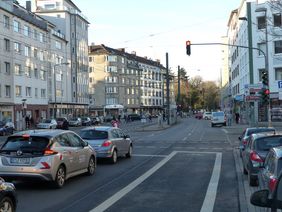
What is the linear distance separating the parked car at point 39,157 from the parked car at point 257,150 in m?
4.59

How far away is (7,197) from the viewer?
755 cm

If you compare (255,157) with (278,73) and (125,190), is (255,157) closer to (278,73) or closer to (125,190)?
(125,190)

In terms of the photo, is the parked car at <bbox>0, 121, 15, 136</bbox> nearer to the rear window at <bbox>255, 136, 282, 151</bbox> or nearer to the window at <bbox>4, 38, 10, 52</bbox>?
the window at <bbox>4, 38, 10, 52</bbox>

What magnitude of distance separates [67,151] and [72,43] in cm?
7947

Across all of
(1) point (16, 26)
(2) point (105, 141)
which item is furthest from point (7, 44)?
(2) point (105, 141)

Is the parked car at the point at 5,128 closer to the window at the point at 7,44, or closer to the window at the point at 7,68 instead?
the window at the point at 7,68

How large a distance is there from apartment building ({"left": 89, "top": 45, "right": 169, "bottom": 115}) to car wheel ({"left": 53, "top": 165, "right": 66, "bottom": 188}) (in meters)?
105

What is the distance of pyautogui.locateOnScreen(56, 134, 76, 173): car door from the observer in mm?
12359

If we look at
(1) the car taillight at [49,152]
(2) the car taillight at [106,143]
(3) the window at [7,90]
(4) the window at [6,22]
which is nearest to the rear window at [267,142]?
(1) the car taillight at [49,152]

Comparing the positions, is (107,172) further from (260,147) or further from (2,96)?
(2,96)

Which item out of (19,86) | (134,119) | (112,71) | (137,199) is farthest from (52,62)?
(137,199)

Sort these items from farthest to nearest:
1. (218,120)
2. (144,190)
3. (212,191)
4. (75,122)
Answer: (75,122) → (218,120) → (144,190) → (212,191)

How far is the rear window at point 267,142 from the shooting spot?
1231cm

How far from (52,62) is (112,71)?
5198 cm
